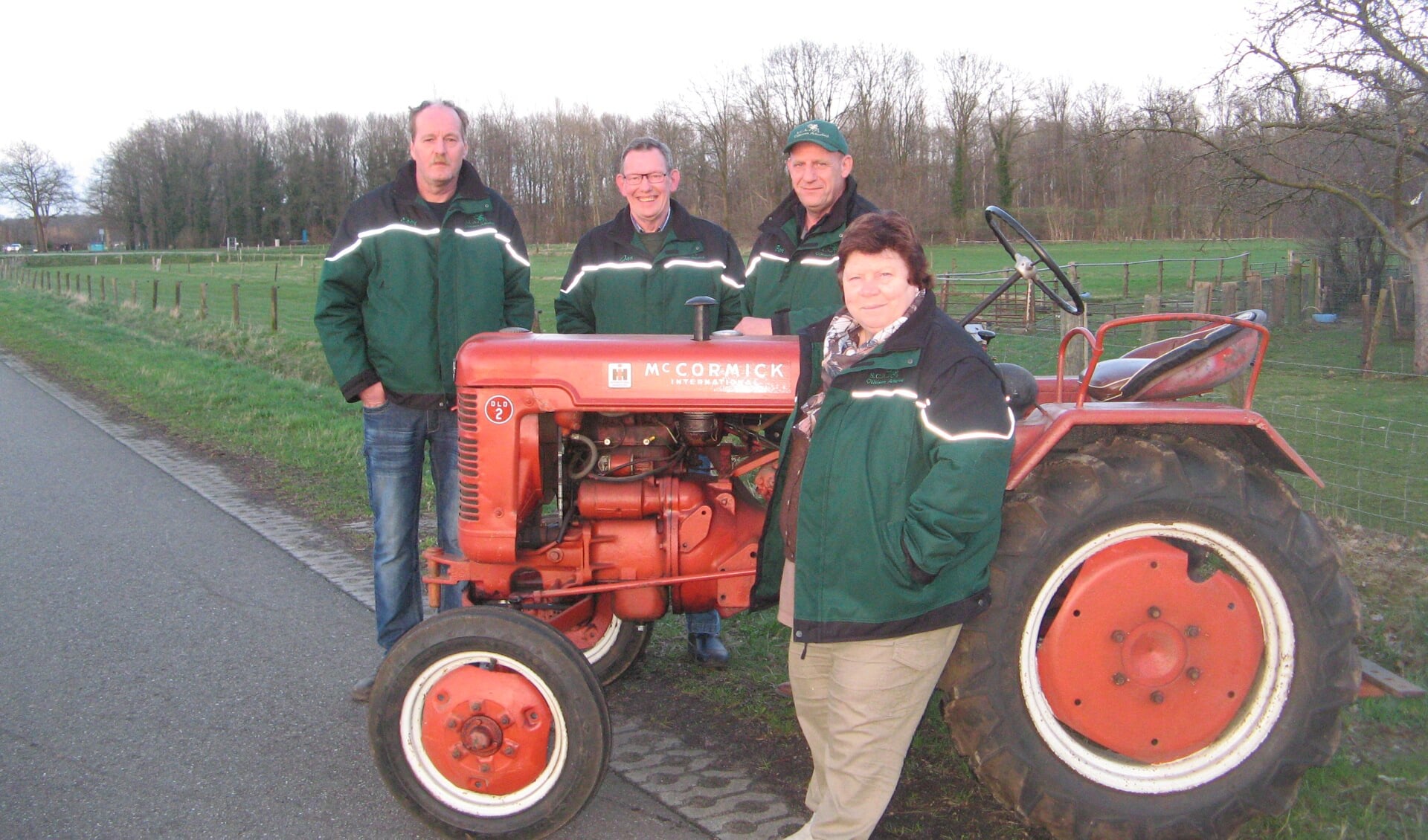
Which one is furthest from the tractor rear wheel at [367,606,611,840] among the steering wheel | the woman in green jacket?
the steering wheel

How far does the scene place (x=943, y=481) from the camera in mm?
2381

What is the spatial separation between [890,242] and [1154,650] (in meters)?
1.27

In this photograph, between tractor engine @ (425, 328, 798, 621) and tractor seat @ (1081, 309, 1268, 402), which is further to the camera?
tractor engine @ (425, 328, 798, 621)

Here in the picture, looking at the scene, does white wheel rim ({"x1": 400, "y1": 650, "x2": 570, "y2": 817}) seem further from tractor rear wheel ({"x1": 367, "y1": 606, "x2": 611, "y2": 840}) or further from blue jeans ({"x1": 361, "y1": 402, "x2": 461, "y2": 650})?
blue jeans ({"x1": 361, "y1": 402, "x2": 461, "y2": 650})

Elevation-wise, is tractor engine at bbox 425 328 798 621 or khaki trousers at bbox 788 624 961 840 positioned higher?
tractor engine at bbox 425 328 798 621

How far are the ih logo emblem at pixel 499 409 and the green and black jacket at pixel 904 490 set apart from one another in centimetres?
94

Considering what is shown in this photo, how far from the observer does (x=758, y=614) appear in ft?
15.4

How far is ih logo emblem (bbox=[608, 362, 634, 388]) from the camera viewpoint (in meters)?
3.05

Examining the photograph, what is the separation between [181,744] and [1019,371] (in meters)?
2.81

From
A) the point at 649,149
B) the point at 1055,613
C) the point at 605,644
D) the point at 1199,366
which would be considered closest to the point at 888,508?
the point at 1055,613

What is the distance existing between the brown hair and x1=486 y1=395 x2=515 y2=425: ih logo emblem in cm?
103

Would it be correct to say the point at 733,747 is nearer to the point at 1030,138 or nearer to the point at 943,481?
the point at 943,481

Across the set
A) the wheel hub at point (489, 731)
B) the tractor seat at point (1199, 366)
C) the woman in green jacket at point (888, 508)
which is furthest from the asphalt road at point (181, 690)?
the tractor seat at point (1199, 366)

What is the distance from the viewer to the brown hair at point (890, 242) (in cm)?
254
